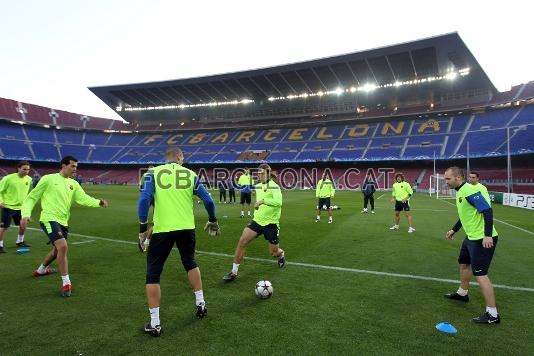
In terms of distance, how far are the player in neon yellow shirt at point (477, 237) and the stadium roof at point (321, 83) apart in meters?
44.0

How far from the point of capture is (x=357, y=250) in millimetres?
9219

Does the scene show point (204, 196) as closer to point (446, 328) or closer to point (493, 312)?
point (446, 328)

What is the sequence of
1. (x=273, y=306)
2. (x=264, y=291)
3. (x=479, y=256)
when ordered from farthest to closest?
(x=264, y=291) → (x=273, y=306) → (x=479, y=256)

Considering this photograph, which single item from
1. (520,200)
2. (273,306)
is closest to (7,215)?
(273,306)

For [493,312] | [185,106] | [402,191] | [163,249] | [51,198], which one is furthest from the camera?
Answer: [185,106]

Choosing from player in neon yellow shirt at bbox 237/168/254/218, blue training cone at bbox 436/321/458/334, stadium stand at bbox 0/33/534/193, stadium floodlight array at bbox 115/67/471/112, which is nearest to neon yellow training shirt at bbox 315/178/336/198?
player in neon yellow shirt at bbox 237/168/254/218

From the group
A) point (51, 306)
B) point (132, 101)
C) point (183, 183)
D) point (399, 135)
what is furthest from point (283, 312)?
point (132, 101)

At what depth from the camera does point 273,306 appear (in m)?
5.13

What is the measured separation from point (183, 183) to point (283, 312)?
2300mm

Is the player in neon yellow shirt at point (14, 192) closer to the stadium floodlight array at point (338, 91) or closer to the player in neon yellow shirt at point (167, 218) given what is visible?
the player in neon yellow shirt at point (167, 218)

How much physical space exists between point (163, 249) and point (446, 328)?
12.1 ft

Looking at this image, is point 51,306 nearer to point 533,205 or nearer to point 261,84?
point 533,205

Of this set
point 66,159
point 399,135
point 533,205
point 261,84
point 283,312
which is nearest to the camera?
point 283,312

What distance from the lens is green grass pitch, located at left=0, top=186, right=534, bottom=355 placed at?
12.9 ft
